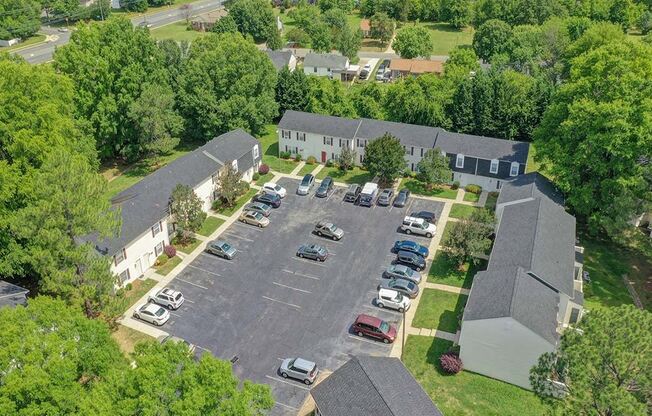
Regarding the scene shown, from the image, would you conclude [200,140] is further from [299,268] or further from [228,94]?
[299,268]

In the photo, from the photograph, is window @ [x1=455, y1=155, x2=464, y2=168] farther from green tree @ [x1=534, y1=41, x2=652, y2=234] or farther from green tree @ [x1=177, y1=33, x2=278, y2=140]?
green tree @ [x1=177, y1=33, x2=278, y2=140]

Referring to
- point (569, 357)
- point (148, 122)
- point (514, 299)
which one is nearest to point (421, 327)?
point (514, 299)

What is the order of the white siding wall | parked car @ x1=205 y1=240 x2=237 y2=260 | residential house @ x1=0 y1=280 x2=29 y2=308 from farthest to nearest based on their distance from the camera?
parked car @ x1=205 y1=240 x2=237 y2=260 → residential house @ x1=0 y1=280 x2=29 y2=308 → the white siding wall

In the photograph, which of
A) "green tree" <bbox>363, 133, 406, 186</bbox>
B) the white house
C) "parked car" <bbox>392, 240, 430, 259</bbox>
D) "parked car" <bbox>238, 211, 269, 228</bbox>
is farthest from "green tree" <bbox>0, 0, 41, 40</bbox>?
"parked car" <bbox>392, 240, 430, 259</bbox>

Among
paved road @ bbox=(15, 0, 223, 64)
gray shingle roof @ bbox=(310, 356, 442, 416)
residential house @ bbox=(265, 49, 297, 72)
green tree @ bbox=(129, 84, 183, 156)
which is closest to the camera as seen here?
gray shingle roof @ bbox=(310, 356, 442, 416)

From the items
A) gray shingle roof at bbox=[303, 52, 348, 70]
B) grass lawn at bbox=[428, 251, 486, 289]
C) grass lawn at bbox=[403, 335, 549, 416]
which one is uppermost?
gray shingle roof at bbox=[303, 52, 348, 70]

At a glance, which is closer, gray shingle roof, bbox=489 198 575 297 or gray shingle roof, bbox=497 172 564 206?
gray shingle roof, bbox=489 198 575 297
